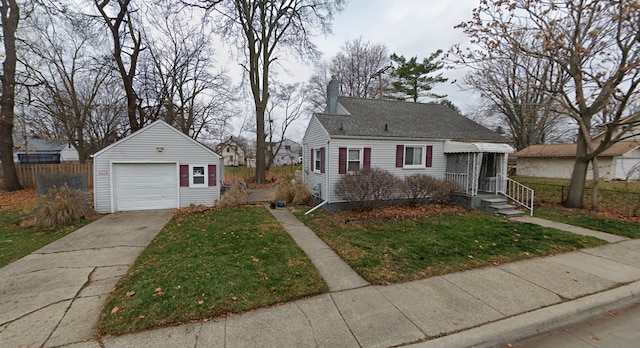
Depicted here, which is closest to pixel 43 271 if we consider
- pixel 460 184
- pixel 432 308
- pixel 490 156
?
pixel 432 308

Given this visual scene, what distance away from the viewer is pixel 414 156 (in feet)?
36.2

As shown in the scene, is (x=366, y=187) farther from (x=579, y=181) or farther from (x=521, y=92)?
(x=521, y=92)

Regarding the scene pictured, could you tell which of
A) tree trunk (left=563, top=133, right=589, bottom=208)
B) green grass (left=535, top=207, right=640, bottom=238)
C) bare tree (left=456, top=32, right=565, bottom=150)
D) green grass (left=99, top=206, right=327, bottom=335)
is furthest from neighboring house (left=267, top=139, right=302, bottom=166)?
green grass (left=99, top=206, right=327, bottom=335)

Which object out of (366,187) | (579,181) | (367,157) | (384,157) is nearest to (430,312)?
(366,187)

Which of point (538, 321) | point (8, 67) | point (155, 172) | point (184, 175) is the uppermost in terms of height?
point (8, 67)

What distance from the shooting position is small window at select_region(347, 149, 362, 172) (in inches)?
398

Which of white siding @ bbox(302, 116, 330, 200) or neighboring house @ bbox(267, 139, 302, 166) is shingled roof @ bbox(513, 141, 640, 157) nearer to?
white siding @ bbox(302, 116, 330, 200)

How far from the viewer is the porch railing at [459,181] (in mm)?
10411

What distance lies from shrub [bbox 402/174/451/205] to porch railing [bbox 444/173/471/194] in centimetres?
61

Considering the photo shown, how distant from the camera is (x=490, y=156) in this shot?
38.4ft

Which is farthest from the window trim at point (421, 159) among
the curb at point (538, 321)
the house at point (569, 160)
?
the house at point (569, 160)

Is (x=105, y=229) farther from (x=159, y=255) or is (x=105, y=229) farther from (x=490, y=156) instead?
(x=490, y=156)

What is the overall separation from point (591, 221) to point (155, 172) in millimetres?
16262

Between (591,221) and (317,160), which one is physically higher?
(317,160)
